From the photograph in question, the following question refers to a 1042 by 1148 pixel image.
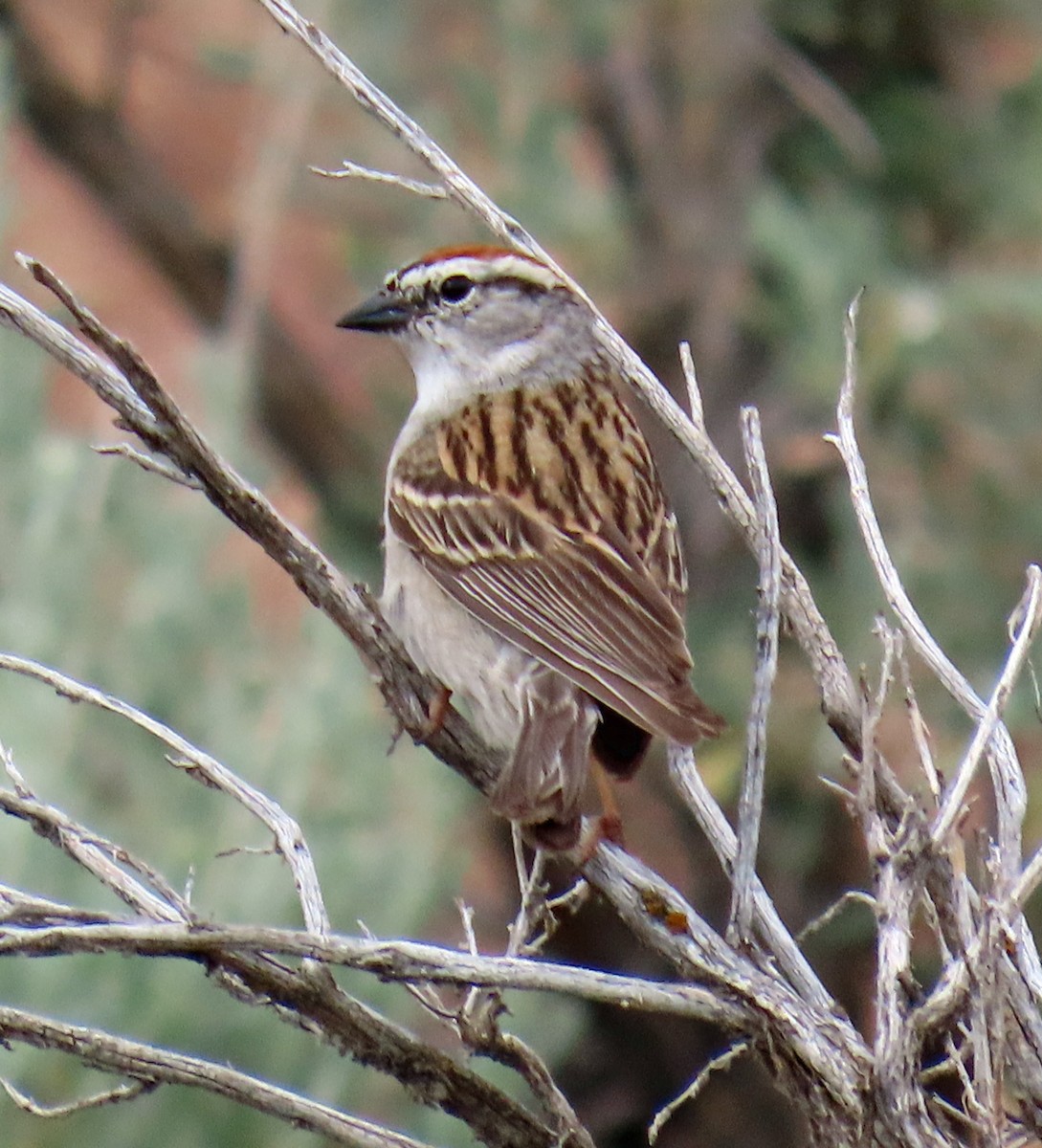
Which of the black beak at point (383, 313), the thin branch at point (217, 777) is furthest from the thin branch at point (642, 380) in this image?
the black beak at point (383, 313)

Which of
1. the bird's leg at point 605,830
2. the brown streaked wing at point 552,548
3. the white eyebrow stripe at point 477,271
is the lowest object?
the bird's leg at point 605,830

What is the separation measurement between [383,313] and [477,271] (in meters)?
0.23

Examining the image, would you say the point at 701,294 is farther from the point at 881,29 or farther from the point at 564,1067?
the point at 564,1067

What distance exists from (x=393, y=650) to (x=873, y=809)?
88 centimetres

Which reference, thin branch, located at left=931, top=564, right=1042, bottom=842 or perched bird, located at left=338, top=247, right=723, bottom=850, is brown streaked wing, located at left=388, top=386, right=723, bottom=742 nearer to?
perched bird, located at left=338, top=247, right=723, bottom=850

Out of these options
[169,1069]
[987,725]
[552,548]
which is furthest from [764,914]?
[552,548]

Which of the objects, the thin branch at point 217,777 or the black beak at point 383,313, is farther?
the black beak at point 383,313

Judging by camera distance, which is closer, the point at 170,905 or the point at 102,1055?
the point at 102,1055

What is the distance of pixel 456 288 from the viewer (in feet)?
13.5

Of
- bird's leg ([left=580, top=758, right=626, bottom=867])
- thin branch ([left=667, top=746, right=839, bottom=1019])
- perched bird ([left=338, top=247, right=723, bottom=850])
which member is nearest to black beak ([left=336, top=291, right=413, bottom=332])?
perched bird ([left=338, top=247, right=723, bottom=850])

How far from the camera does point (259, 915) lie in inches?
183

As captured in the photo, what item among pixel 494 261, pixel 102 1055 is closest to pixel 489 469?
pixel 494 261

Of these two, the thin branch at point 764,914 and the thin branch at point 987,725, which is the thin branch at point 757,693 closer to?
the thin branch at point 764,914

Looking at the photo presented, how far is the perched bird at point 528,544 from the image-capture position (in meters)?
2.92
